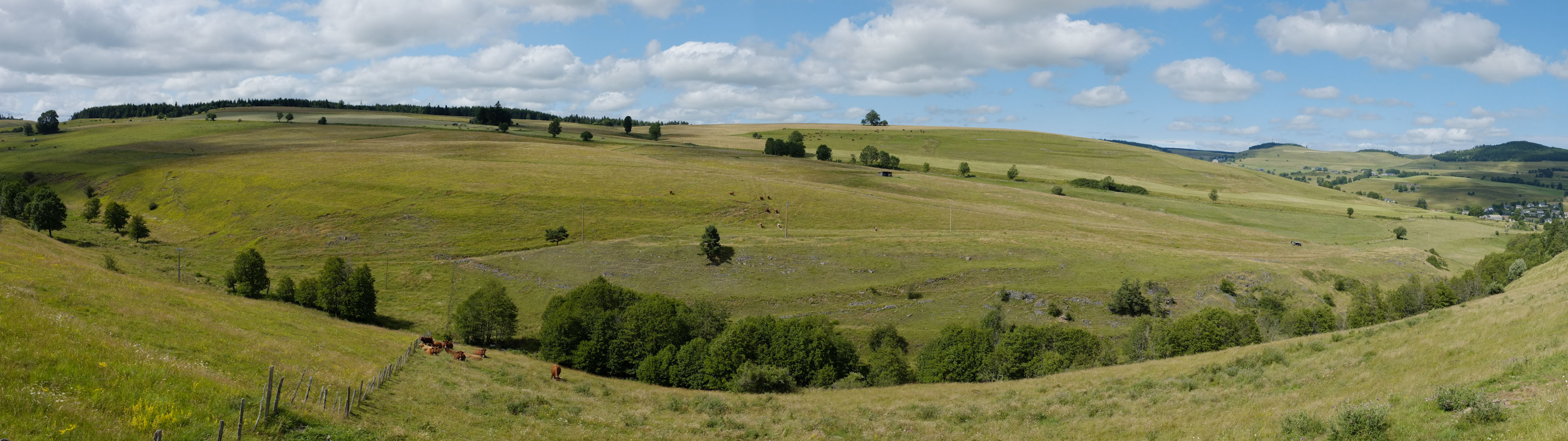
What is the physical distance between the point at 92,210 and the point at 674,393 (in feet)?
422

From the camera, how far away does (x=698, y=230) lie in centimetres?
10381

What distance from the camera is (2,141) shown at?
183000 millimetres

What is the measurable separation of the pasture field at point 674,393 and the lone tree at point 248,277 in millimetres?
26045

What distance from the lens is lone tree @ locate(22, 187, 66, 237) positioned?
3760 inches

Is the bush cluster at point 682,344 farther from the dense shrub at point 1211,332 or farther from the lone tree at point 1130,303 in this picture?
the lone tree at point 1130,303

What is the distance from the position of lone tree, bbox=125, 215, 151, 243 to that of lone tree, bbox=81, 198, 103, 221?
21.4 metres

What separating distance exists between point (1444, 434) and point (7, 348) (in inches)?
1400

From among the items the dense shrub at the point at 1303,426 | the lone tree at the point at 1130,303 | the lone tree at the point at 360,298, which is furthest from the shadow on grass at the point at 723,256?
the dense shrub at the point at 1303,426

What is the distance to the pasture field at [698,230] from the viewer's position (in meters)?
85.3

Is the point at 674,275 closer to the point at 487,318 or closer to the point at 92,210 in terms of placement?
the point at 487,318

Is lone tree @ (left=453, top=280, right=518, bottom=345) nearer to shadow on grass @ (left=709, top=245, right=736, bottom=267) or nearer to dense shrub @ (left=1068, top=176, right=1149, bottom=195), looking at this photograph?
shadow on grass @ (left=709, top=245, right=736, bottom=267)

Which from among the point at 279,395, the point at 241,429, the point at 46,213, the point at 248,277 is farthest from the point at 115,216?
the point at 241,429

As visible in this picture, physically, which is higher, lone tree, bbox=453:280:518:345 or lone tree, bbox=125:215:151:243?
lone tree, bbox=125:215:151:243

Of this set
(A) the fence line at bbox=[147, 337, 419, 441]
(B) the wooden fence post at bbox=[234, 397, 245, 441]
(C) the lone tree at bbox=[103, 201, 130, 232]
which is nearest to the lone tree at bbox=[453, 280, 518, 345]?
(A) the fence line at bbox=[147, 337, 419, 441]
